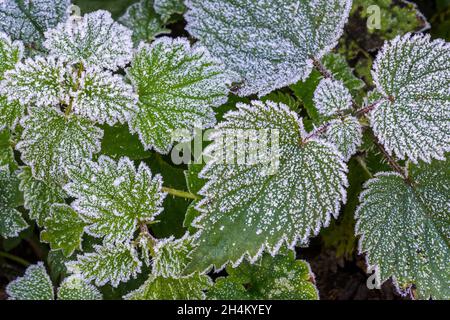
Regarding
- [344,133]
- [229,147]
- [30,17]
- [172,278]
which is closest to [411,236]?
[344,133]

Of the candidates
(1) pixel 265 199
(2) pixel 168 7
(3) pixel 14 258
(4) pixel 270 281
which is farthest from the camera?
(3) pixel 14 258

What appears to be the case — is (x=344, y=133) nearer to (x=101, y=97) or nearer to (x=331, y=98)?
(x=331, y=98)

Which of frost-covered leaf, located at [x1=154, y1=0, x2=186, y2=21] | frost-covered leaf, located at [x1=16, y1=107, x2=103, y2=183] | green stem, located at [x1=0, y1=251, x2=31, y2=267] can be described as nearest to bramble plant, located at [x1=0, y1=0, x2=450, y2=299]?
frost-covered leaf, located at [x1=16, y1=107, x2=103, y2=183]

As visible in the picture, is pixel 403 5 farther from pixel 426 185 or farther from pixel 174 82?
pixel 174 82

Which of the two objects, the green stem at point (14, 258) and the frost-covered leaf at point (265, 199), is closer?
the frost-covered leaf at point (265, 199)

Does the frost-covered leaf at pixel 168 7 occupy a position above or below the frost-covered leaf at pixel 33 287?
above

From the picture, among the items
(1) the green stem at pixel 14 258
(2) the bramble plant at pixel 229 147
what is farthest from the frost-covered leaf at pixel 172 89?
(1) the green stem at pixel 14 258

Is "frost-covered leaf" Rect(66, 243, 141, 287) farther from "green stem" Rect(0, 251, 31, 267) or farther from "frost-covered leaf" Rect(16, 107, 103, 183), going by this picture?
"green stem" Rect(0, 251, 31, 267)

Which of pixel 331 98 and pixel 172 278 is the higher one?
pixel 331 98

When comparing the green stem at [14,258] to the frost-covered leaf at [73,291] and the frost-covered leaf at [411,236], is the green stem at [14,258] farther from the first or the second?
the frost-covered leaf at [411,236]
